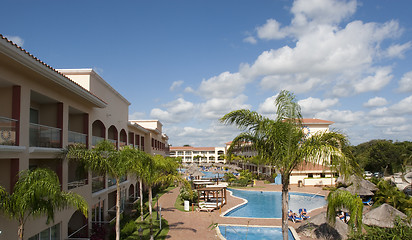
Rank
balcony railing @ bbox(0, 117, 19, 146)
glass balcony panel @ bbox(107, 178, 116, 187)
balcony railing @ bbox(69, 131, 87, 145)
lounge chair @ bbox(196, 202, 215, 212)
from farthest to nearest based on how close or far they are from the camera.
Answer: lounge chair @ bbox(196, 202, 215, 212)
glass balcony panel @ bbox(107, 178, 116, 187)
balcony railing @ bbox(69, 131, 87, 145)
balcony railing @ bbox(0, 117, 19, 146)

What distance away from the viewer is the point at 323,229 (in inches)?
639

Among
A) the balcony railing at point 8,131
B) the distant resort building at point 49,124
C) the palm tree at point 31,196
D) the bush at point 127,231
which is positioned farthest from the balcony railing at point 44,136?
the bush at point 127,231

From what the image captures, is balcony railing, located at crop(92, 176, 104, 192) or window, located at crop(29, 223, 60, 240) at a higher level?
balcony railing, located at crop(92, 176, 104, 192)

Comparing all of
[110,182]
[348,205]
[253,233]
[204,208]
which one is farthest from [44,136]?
[204,208]

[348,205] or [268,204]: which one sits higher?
[348,205]

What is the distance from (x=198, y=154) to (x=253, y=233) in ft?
365

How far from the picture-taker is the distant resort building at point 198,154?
12731cm

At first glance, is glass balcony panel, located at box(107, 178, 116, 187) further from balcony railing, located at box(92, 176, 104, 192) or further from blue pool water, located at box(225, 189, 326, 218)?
blue pool water, located at box(225, 189, 326, 218)

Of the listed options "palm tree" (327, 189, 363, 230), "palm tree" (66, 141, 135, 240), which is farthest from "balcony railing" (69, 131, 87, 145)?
"palm tree" (327, 189, 363, 230)

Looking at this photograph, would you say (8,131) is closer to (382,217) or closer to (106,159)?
(106,159)

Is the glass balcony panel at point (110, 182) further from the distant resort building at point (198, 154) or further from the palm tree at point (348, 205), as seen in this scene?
the distant resort building at point (198, 154)

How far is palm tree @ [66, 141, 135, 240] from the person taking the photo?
41.5 ft

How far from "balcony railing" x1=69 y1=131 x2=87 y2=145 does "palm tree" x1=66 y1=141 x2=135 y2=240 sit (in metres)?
0.52

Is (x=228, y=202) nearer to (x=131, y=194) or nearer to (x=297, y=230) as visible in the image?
(x=131, y=194)
